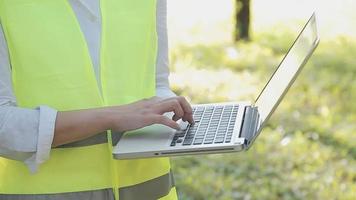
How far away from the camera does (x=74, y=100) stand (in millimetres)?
1796

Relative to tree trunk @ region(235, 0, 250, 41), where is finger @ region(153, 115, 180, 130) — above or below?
above

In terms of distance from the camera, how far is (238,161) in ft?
15.9

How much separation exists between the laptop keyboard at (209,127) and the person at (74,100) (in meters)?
0.04

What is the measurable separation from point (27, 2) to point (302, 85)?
4.21m

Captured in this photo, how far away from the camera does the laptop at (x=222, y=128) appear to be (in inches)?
67.5

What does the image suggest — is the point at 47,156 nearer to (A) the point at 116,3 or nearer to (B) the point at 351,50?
(A) the point at 116,3

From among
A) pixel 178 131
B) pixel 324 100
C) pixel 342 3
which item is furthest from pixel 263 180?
pixel 342 3

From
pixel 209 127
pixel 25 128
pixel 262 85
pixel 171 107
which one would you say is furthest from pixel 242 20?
pixel 25 128

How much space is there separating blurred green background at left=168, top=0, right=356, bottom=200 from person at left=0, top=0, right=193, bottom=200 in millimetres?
2327

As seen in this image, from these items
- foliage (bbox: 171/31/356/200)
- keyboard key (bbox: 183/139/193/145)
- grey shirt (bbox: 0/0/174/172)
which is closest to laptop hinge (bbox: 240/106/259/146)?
keyboard key (bbox: 183/139/193/145)

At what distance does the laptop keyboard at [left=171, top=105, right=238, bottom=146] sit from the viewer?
1.77 meters

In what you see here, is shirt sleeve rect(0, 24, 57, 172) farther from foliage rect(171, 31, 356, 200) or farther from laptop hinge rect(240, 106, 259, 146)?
foliage rect(171, 31, 356, 200)

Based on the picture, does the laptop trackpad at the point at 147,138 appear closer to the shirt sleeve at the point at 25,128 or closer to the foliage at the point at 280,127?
the shirt sleeve at the point at 25,128

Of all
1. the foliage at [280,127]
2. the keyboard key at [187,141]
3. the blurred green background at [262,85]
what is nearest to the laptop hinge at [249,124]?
the keyboard key at [187,141]
